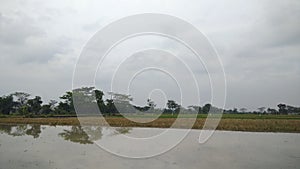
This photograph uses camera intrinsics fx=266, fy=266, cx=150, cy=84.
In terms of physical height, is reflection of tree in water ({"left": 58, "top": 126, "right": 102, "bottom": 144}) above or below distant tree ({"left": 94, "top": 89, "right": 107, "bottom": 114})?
→ below

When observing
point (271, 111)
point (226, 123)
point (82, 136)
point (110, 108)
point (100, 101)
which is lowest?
point (82, 136)

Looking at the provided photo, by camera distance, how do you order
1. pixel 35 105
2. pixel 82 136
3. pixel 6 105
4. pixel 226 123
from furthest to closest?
pixel 6 105
pixel 35 105
pixel 226 123
pixel 82 136

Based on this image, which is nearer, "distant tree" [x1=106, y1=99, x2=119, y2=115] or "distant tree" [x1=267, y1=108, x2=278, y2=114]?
"distant tree" [x1=106, y1=99, x2=119, y2=115]

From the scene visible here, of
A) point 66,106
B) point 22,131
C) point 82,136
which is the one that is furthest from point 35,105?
point 82,136

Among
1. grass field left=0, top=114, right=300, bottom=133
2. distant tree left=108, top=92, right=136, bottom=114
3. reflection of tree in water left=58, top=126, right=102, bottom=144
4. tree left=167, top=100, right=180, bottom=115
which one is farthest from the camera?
tree left=167, top=100, right=180, bottom=115

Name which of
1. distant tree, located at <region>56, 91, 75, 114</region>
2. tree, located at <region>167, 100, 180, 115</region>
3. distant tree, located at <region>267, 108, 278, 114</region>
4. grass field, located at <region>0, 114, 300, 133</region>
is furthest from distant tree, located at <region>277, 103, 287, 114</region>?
distant tree, located at <region>56, 91, 75, 114</region>

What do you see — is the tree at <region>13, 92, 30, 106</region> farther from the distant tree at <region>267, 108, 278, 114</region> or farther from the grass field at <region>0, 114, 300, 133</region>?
the distant tree at <region>267, 108, 278, 114</region>

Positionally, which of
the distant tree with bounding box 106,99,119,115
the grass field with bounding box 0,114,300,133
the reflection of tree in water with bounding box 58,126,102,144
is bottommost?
the reflection of tree in water with bounding box 58,126,102,144

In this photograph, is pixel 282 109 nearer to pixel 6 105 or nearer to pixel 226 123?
pixel 226 123

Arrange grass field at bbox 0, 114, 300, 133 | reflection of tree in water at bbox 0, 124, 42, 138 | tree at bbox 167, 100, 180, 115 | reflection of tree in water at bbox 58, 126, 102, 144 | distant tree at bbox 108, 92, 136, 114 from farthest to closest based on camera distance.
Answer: tree at bbox 167, 100, 180, 115 → distant tree at bbox 108, 92, 136, 114 → grass field at bbox 0, 114, 300, 133 → reflection of tree in water at bbox 0, 124, 42, 138 → reflection of tree in water at bbox 58, 126, 102, 144

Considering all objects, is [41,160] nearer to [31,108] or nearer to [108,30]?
[108,30]

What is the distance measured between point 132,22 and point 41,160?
4.82 m

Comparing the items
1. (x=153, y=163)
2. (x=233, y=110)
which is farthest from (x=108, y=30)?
(x=233, y=110)

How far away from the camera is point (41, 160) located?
7.06 m
